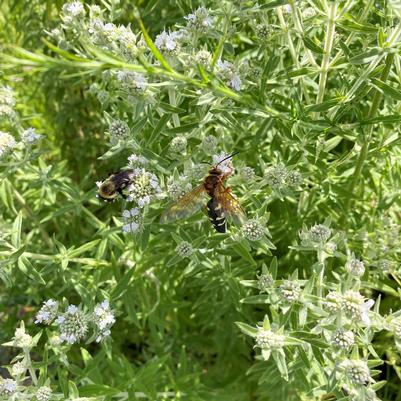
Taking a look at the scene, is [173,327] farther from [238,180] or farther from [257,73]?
[257,73]

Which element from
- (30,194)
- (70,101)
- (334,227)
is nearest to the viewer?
(334,227)

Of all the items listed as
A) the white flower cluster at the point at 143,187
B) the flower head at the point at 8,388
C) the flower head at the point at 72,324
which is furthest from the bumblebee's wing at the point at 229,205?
the flower head at the point at 8,388

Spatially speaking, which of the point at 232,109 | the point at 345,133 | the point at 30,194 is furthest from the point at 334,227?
the point at 30,194

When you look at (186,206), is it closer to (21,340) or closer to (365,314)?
(365,314)

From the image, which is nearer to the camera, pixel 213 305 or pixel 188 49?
pixel 188 49

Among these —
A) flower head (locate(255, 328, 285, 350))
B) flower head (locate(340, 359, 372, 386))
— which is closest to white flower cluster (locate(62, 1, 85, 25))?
flower head (locate(255, 328, 285, 350))

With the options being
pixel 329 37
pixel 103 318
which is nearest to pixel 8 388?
pixel 103 318

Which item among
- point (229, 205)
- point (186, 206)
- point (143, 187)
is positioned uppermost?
point (143, 187)
